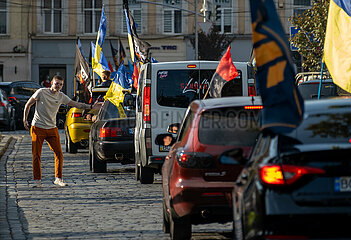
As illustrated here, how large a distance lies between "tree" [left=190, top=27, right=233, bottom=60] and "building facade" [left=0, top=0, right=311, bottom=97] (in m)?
0.67

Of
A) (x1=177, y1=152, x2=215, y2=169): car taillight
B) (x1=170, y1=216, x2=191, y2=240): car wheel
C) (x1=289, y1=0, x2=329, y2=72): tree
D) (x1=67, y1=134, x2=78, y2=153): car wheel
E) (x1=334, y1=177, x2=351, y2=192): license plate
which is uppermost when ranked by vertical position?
(x1=289, y1=0, x2=329, y2=72): tree

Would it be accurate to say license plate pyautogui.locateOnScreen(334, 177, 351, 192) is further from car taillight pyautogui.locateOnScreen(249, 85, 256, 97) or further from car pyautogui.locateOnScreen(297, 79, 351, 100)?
A: car pyautogui.locateOnScreen(297, 79, 351, 100)

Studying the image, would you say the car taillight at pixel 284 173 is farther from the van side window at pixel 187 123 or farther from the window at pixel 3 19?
the window at pixel 3 19

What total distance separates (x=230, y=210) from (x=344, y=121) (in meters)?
2.01

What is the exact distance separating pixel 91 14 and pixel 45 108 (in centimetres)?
4100

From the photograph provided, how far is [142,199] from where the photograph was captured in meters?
12.1

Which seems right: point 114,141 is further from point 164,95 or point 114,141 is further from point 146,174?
point 164,95

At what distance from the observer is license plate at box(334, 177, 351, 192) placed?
5.61 m

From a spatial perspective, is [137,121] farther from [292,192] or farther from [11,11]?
[11,11]

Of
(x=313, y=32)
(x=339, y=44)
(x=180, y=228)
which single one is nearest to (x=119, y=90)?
(x=339, y=44)

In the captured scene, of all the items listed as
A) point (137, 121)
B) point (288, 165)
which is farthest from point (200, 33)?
point (288, 165)

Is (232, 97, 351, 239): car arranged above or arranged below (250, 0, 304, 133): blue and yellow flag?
below

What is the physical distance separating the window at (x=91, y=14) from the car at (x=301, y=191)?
49035mm

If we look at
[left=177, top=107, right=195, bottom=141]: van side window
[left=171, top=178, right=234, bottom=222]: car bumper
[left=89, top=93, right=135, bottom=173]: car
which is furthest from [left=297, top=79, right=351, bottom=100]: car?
[left=171, top=178, right=234, bottom=222]: car bumper
